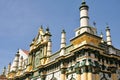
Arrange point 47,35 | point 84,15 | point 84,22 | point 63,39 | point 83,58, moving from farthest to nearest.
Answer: point 47,35, point 63,39, point 84,15, point 84,22, point 83,58

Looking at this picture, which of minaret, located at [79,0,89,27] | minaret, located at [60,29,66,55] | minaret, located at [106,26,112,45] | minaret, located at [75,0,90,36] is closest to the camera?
minaret, located at [75,0,90,36]

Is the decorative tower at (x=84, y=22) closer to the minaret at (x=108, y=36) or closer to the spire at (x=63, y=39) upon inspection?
the minaret at (x=108, y=36)

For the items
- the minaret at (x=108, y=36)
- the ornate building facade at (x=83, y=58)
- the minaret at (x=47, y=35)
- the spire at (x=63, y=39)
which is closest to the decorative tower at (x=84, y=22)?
the ornate building facade at (x=83, y=58)

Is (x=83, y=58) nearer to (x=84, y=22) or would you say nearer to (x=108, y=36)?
(x=84, y=22)

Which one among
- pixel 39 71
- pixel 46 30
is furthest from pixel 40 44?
pixel 39 71

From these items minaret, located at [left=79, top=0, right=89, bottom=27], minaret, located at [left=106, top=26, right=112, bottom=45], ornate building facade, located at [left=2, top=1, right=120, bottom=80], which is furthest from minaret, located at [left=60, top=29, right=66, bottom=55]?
minaret, located at [left=106, top=26, right=112, bottom=45]

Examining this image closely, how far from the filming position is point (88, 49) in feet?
64.8

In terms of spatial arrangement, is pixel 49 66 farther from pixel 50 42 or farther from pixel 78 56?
pixel 78 56

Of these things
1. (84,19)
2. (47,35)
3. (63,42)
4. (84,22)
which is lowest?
(63,42)

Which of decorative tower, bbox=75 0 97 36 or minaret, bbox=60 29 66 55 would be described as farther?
minaret, bbox=60 29 66 55

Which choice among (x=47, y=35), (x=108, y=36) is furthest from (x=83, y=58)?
(x=47, y=35)

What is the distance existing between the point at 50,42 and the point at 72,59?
6159mm

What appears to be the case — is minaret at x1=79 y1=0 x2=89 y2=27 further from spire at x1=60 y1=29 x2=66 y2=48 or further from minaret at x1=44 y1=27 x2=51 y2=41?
minaret at x1=44 y1=27 x2=51 y2=41

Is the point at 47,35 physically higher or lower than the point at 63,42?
higher
